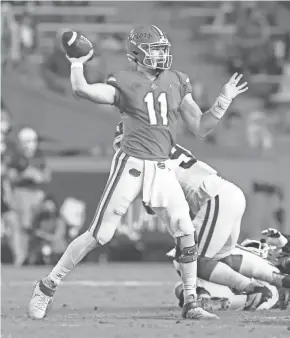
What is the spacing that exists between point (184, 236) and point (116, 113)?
886 cm

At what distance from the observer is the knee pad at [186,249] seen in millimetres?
6738

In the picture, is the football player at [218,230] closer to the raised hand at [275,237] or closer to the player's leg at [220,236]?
the player's leg at [220,236]

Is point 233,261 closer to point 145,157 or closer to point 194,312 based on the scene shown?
point 194,312

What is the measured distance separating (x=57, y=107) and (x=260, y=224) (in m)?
3.60

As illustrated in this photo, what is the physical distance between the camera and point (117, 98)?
6758 millimetres

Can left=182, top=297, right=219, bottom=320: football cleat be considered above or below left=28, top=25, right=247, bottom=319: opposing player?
below

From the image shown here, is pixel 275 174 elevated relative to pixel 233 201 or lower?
lower

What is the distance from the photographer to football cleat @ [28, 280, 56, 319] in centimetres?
672

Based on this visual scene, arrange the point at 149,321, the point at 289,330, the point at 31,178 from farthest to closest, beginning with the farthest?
the point at 31,178 → the point at 149,321 → the point at 289,330

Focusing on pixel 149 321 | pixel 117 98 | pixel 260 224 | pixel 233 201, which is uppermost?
pixel 117 98

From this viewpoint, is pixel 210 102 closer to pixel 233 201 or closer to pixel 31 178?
pixel 31 178

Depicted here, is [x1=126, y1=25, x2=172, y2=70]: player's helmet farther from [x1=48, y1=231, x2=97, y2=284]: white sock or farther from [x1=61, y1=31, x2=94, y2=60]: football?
[x1=48, y1=231, x2=97, y2=284]: white sock

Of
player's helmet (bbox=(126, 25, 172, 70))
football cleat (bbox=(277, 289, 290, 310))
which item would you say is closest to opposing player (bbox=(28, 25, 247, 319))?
player's helmet (bbox=(126, 25, 172, 70))

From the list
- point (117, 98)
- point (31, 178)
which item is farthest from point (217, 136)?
point (117, 98)
